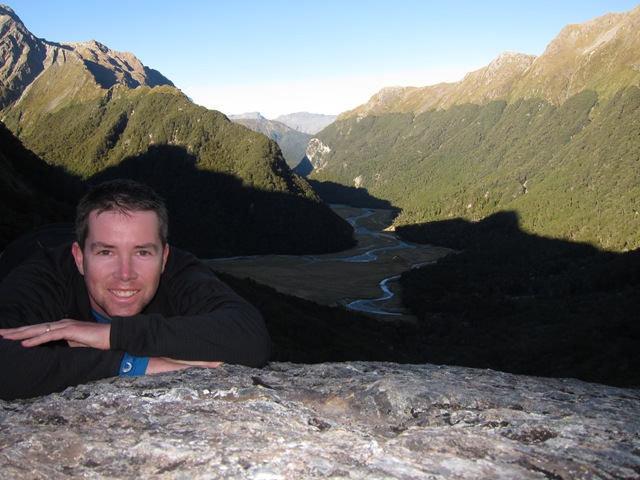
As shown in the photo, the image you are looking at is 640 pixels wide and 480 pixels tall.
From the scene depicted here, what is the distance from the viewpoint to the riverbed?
88938 mm

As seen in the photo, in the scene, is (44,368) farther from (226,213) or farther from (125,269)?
(226,213)

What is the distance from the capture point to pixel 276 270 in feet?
370

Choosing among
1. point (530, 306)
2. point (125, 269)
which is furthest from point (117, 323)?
point (530, 306)

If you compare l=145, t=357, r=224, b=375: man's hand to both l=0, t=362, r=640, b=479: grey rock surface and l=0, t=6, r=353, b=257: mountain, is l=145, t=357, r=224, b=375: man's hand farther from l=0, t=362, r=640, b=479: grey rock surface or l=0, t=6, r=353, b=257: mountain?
l=0, t=6, r=353, b=257: mountain

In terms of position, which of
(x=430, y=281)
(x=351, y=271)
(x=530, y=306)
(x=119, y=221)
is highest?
(x=119, y=221)

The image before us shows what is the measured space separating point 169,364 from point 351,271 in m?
111

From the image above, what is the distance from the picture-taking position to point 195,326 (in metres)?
3.91

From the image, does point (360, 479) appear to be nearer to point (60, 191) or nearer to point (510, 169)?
point (60, 191)

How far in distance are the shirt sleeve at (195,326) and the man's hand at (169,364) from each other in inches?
2.0

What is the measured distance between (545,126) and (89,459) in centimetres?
21952

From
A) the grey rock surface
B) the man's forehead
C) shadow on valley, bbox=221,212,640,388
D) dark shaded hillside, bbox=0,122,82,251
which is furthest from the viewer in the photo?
shadow on valley, bbox=221,212,640,388

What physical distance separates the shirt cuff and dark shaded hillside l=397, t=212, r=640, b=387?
74.9 feet

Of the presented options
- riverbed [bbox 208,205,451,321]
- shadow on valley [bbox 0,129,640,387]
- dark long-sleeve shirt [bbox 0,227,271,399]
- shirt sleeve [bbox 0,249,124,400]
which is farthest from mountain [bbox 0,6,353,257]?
shirt sleeve [bbox 0,249,124,400]

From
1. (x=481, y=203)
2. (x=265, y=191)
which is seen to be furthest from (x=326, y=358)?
(x=481, y=203)
